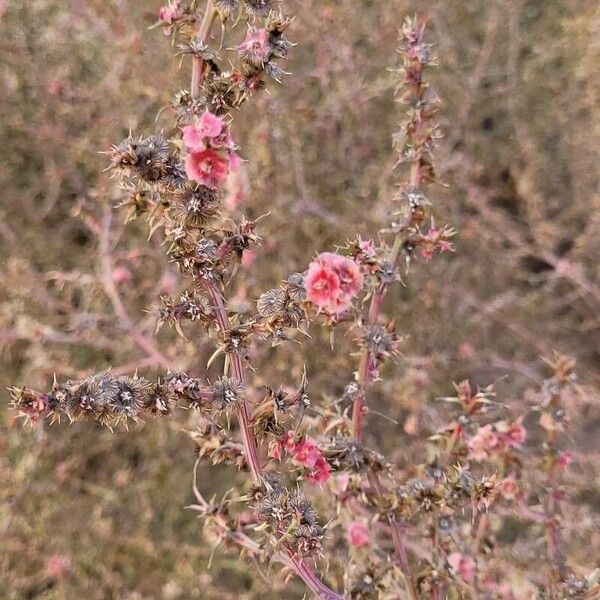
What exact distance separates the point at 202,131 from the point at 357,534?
0.77m

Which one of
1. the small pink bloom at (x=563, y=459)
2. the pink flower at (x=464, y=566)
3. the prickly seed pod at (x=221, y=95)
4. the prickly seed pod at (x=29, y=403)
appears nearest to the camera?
the prickly seed pod at (x=29, y=403)

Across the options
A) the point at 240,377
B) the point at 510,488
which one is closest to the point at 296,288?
the point at 240,377

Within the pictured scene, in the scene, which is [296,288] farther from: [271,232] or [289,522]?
[271,232]

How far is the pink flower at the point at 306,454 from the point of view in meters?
0.91

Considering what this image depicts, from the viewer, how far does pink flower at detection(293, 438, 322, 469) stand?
912 millimetres

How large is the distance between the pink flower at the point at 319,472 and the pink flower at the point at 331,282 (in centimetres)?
21

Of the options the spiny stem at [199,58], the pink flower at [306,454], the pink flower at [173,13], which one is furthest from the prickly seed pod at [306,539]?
the pink flower at [173,13]

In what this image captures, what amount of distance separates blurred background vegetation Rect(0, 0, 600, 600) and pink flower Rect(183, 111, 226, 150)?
118 centimetres

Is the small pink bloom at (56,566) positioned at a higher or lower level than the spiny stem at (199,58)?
lower

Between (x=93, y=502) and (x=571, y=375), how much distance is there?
198 cm

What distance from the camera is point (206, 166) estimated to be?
82 centimetres

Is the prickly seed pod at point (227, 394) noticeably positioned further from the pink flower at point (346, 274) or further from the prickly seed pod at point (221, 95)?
the prickly seed pod at point (221, 95)

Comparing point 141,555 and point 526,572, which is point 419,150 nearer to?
point 526,572

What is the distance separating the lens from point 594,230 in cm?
270
